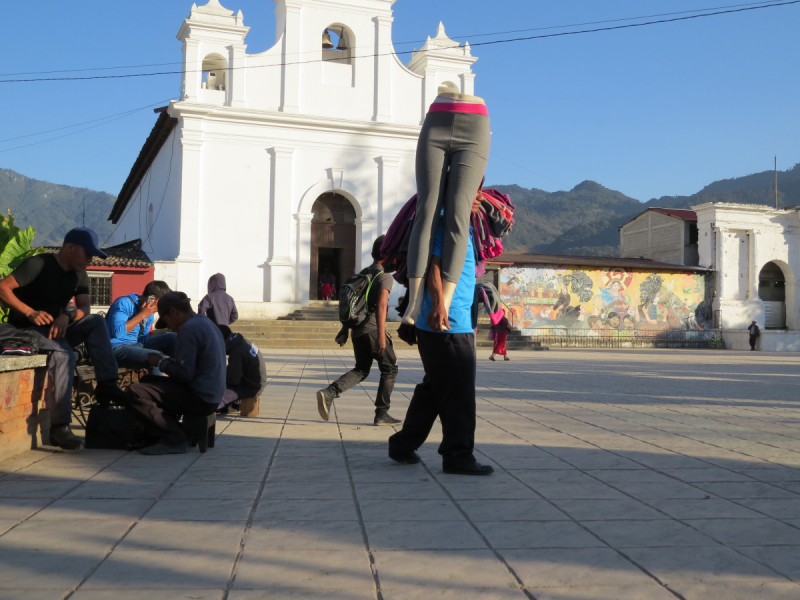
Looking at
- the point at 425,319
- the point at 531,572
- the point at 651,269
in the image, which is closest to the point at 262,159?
the point at 651,269

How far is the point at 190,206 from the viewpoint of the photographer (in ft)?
81.5

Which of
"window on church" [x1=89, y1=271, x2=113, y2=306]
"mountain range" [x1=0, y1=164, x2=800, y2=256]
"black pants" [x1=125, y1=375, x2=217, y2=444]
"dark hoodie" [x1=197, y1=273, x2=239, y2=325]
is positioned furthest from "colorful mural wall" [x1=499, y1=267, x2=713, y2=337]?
"mountain range" [x1=0, y1=164, x2=800, y2=256]

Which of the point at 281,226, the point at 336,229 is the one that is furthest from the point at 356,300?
the point at 336,229

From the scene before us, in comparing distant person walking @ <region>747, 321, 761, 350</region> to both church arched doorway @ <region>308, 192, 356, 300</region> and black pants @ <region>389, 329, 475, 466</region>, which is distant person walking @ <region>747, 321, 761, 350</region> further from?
black pants @ <region>389, 329, 475, 466</region>

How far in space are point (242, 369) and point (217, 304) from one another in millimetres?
1878

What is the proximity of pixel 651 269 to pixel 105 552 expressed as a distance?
30.2 m

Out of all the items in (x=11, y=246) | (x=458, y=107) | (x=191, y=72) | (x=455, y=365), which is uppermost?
(x=191, y=72)

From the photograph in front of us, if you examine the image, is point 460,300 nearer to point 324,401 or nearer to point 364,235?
point 324,401

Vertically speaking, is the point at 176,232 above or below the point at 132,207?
below

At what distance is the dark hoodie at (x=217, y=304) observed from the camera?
25.9 feet

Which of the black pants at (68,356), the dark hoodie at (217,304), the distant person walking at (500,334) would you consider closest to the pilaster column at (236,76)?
the distant person walking at (500,334)

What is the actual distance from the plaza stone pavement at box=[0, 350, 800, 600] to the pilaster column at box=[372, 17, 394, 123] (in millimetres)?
22641

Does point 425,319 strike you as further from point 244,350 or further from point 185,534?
point 244,350

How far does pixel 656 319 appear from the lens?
30359 millimetres
